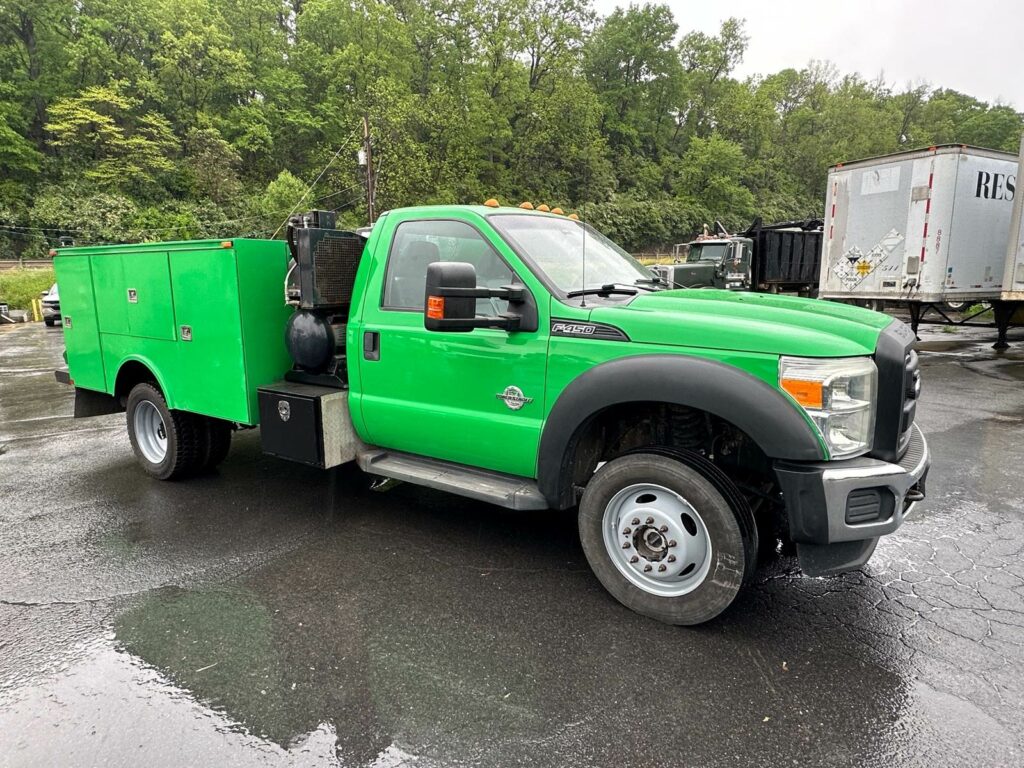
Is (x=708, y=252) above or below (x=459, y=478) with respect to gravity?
above

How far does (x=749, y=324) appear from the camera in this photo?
2.98 meters

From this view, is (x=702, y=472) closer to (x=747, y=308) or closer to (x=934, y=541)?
(x=747, y=308)

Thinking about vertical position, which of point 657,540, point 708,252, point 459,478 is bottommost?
point 657,540

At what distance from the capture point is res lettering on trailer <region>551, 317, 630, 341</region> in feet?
10.6

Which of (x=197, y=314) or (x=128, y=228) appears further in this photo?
(x=128, y=228)

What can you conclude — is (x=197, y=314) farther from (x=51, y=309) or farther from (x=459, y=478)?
(x=51, y=309)

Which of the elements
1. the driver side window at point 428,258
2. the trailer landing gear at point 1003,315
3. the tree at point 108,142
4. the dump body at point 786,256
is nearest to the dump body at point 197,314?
the driver side window at point 428,258

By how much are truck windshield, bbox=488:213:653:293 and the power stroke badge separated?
601mm

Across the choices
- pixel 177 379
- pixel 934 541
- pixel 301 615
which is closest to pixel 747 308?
pixel 934 541

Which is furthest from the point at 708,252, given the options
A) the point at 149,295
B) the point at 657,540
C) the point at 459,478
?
the point at 657,540

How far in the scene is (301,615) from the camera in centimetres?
334

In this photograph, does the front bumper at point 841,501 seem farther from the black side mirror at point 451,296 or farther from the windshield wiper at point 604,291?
the black side mirror at point 451,296

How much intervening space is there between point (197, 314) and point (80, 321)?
193cm

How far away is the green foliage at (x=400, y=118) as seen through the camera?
46.9 metres
